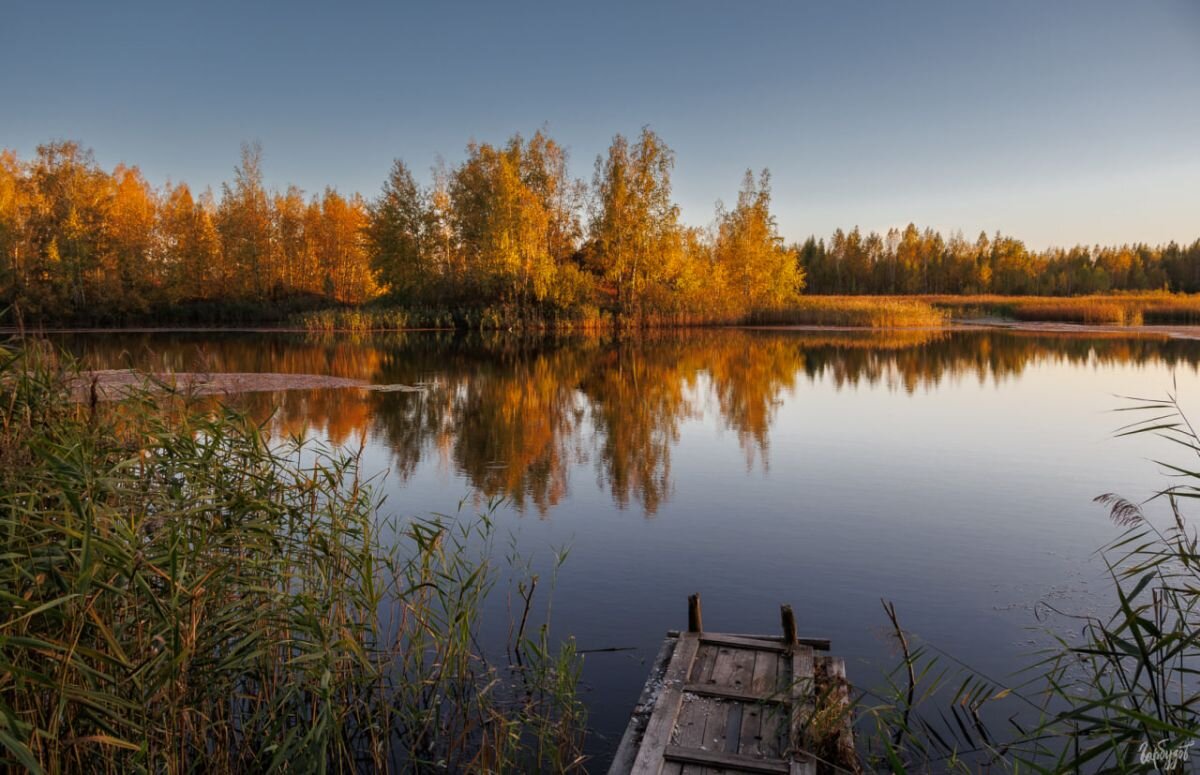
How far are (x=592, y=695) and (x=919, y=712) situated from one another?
7.59 feet

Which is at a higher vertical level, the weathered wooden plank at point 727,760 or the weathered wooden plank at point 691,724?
the weathered wooden plank at point 727,760

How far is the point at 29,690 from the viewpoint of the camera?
3.33m

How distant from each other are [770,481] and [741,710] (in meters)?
7.20

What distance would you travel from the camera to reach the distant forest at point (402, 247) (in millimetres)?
48281

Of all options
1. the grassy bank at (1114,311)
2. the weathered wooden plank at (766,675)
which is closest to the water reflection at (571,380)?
the weathered wooden plank at (766,675)

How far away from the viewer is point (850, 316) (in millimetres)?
55875

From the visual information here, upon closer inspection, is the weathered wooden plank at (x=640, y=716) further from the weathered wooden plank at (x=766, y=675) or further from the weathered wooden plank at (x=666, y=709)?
the weathered wooden plank at (x=766, y=675)

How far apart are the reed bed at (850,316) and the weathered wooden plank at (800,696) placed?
2034 inches

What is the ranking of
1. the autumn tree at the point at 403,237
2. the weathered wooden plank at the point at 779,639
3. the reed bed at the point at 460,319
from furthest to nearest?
the autumn tree at the point at 403,237 < the reed bed at the point at 460,319 < the weathered wooden plank at the point at 779,639

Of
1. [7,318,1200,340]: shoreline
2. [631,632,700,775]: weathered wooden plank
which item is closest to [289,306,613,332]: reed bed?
[7,318,1200,340]: shoreline

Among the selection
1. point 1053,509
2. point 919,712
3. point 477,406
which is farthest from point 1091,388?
point 919,712

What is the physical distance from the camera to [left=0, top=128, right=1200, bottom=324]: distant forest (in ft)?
158

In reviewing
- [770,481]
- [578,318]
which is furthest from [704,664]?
[578,318]

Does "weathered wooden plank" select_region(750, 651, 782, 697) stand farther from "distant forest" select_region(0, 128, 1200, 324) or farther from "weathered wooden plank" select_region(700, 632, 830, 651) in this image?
"distant forest" select_region(0, 128, 1200, 324)
